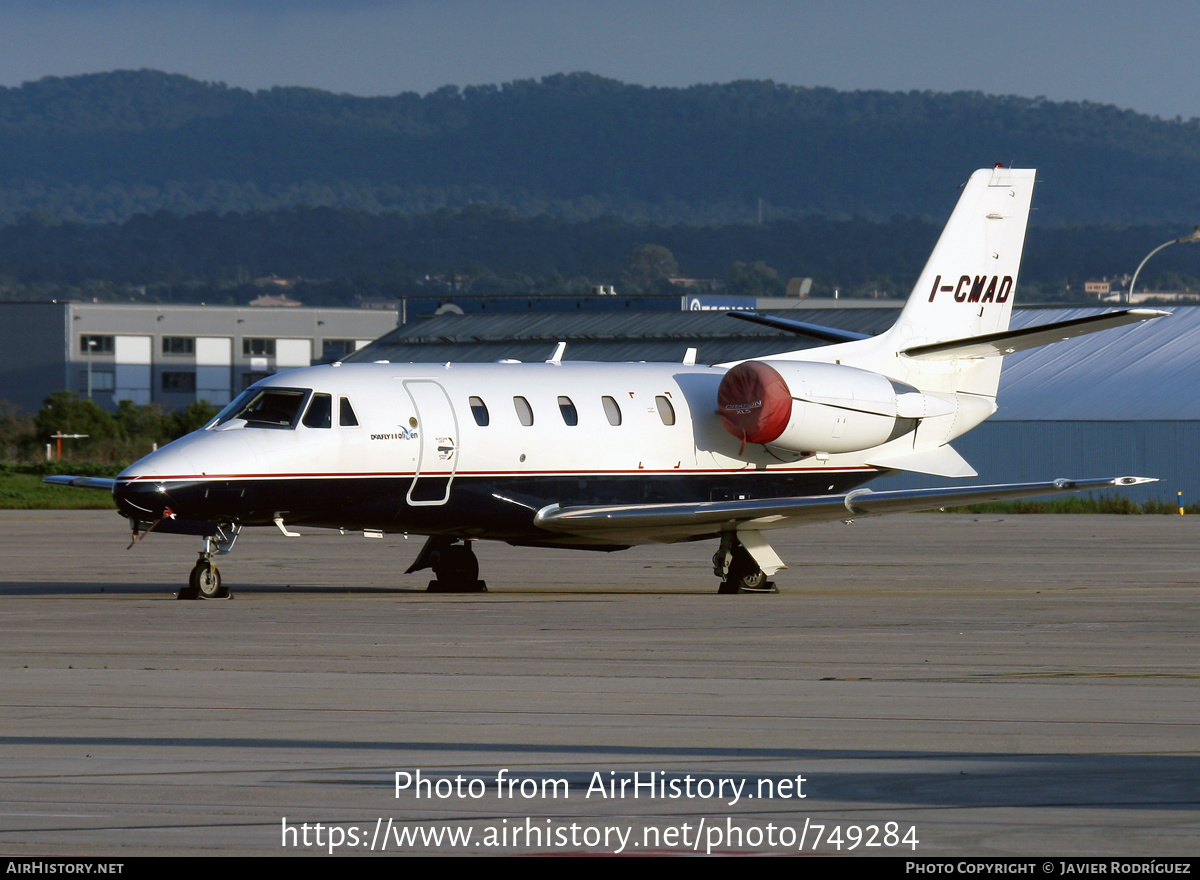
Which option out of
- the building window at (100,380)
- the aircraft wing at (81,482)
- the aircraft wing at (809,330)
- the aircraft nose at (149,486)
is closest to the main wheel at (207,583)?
the aircraft nose at (149,486)

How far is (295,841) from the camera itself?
27.0 ft

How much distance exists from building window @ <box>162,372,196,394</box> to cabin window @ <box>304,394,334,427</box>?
11564 cm

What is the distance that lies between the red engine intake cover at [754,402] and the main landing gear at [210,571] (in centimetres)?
754

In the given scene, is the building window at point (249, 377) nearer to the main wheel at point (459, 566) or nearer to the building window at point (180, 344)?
the building window at point (180, 344)

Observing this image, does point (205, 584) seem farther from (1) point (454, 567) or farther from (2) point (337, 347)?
(2) point (337, 347)

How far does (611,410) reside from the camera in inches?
990

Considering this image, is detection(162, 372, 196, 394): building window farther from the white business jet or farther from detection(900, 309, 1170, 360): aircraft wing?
detection(900, 309, 1170, 360): aircraft wing

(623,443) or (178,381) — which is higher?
(623,443)

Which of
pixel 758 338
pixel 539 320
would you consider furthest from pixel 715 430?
pixel 539 320

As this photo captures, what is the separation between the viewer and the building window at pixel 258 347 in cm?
13875

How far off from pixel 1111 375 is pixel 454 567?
41.4 m

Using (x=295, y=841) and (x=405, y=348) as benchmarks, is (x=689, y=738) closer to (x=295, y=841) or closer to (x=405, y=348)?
(x=295, y=841)

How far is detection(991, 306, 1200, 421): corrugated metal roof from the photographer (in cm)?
5806

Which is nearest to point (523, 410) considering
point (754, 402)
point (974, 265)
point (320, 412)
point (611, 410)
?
point (611, 410)
